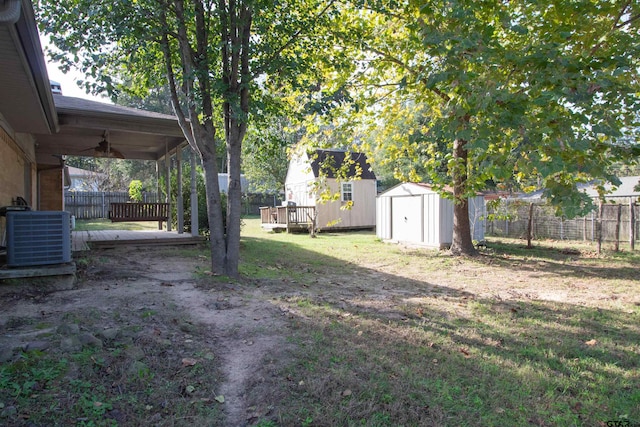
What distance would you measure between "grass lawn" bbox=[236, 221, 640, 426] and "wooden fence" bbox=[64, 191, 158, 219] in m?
20.4

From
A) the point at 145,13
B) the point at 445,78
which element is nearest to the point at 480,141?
the point at 445,78

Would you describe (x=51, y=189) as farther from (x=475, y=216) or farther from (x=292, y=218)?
(x=475, y=216)

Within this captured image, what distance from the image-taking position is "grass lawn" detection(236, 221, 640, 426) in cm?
285

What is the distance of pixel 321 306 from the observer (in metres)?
5.30

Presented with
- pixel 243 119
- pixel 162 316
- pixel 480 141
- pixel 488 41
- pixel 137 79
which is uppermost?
pixel 137 79

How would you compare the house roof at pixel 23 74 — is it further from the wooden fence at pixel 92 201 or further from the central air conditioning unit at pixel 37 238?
the wooden fence at pixel 92 201

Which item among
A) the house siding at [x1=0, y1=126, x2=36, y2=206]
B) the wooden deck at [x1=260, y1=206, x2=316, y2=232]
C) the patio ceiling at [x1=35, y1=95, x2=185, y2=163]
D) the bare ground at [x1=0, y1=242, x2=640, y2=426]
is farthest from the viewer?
the wooden deck at [x1=260, y1=206, x2=316, y2=232]

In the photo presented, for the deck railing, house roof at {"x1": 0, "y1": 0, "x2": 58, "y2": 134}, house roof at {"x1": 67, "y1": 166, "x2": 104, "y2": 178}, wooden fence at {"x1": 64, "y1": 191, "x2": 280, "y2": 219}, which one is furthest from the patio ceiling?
house roof at {"x1": 67, "y1": 166, "x2": 104, "y2": 178}

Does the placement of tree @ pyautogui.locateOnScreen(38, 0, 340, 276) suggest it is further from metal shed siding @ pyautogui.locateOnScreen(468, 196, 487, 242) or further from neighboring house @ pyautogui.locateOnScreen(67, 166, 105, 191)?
neighboring house @ pyautogui.locateOnScreen(67, 166, 105, 191)

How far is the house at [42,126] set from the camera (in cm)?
367

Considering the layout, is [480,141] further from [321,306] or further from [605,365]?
[321,306]

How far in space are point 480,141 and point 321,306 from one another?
9.34 feet

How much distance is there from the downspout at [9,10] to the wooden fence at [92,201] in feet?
74.3

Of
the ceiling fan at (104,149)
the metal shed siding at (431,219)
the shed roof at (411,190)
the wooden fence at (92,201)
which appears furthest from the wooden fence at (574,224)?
the wooden fence at (92,201)
